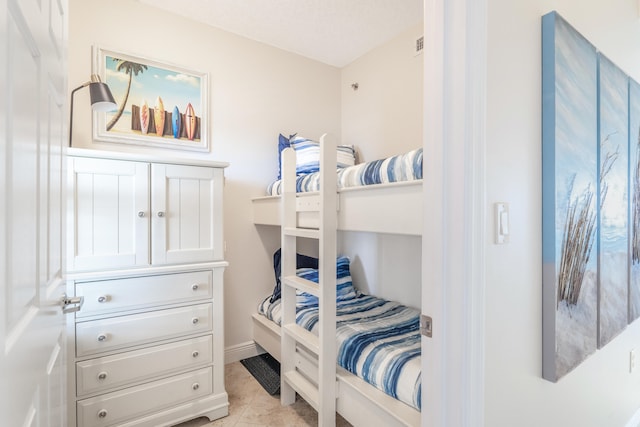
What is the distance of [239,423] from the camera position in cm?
175

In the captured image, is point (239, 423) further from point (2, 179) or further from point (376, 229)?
Result: point (2, 179)

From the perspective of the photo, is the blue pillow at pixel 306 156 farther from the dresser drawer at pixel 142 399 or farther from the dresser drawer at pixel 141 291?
the dresser drawer at pixel 142 399

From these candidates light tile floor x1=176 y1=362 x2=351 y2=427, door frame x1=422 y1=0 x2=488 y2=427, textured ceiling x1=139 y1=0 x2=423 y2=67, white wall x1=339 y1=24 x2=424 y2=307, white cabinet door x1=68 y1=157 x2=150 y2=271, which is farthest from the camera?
white wall x1=339 y1=24 x2=424 y2=307

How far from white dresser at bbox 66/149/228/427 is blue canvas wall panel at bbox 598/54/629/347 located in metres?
1.84

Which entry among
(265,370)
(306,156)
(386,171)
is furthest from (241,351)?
(386,171)

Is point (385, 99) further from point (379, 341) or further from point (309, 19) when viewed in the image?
point (379, 341)

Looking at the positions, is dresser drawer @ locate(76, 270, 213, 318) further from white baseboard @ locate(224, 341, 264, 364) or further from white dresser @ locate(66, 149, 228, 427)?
white baseboard @ locate(224, 341, 264, 364)

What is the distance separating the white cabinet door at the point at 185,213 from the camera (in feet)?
5.31

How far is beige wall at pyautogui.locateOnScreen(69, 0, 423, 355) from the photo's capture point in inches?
85.2

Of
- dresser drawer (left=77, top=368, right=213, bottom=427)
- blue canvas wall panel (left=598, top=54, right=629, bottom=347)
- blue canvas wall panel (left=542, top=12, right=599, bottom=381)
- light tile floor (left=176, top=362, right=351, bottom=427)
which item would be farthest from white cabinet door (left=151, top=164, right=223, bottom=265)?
blue canvas wall panel (left=598, top=54, right=629, bottom=347)

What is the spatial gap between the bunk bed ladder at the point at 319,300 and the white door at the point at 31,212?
1013 millimetres

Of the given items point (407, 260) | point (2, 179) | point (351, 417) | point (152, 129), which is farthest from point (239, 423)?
point (152, 129)

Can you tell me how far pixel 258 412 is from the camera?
1.84 meters

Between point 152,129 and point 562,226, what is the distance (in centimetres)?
237
